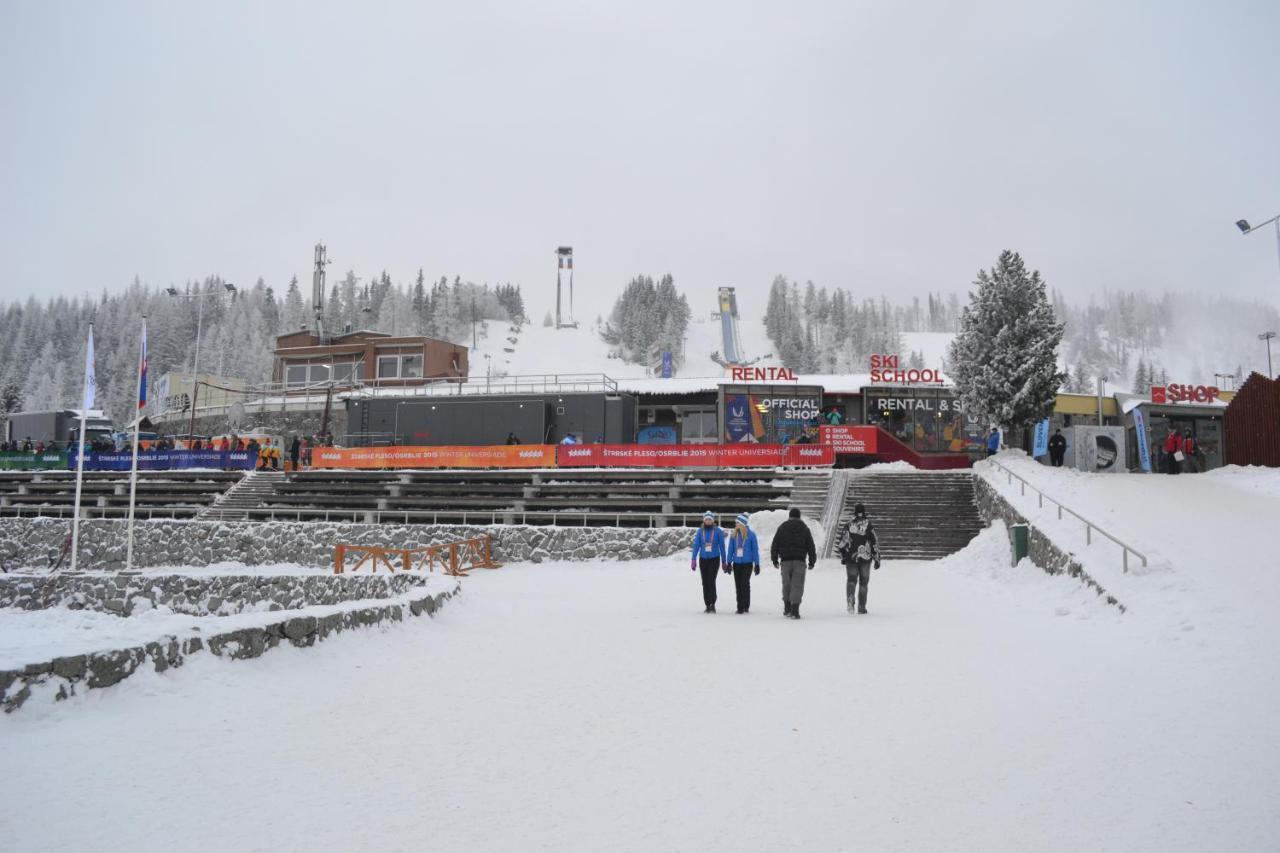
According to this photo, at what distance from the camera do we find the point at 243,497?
30.5 m

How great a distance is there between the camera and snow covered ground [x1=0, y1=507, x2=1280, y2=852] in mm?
4555

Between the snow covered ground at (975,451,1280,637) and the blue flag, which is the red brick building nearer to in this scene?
the snow covered ground at (975,451,1280,637)

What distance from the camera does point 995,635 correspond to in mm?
10734

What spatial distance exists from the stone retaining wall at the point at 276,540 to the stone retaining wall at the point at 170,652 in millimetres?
13020

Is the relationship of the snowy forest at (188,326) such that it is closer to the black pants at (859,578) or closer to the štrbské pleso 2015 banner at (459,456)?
the štrbské pleso 2015 banner at (459,456)

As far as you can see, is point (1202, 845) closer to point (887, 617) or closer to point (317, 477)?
point (887, 617)

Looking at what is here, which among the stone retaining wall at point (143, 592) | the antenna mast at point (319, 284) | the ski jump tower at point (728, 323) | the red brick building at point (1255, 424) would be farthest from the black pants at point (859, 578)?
the ski jump tower at point (728, 323)

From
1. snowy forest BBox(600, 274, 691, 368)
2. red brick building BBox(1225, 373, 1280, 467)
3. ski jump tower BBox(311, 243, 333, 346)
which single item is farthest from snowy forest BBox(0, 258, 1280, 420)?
red brick building BBox(1225, 373, 1280, 467)

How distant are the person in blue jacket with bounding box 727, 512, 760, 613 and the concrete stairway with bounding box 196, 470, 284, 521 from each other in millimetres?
21465

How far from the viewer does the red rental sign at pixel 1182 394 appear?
1411 inches

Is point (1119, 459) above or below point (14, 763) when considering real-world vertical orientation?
above

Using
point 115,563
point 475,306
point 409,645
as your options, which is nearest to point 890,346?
point 475,306

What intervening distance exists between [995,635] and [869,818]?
6.78 meters

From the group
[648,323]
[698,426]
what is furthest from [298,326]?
[698,426]
